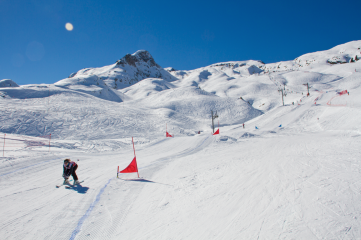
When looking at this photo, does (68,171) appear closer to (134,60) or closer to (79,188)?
(79,188)

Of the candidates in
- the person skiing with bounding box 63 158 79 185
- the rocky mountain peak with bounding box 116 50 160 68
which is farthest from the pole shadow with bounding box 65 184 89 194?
the rocky mountain peak with bounding box 116 50 160 68

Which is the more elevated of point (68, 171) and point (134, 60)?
point (134, 60)

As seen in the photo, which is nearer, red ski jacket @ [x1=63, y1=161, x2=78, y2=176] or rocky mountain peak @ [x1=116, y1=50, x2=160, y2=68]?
red ski jacket @ [x1=63, y1=161, x2=78, y2=176]

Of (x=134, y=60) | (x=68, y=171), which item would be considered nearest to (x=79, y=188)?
(x=68, y=171)

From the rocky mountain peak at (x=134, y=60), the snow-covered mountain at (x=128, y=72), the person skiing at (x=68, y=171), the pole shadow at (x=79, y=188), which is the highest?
the rocky mountain peak at (x=134, y=60)

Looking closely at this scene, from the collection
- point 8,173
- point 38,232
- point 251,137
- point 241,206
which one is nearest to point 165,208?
point 241,206

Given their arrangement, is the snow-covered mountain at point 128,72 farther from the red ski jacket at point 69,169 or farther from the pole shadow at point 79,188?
the pole shadow at point 79,188

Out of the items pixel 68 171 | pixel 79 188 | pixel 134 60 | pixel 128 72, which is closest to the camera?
pixel 79 188

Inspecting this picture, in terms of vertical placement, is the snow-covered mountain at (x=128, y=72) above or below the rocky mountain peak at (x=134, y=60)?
below

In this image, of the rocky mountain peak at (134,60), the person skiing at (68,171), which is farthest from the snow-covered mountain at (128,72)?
the person skiing at (68,171)

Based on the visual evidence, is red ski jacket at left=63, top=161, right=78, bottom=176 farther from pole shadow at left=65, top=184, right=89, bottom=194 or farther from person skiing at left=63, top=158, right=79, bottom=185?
pole shadow at left=65, top=184, right=89, bottom=194

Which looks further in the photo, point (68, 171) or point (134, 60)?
point (134, 60)

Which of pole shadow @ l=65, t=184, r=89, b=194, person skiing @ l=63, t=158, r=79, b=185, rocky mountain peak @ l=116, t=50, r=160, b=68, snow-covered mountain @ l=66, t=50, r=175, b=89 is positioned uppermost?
rocky mountain peak @ l=116, t=50, r=160, b=68

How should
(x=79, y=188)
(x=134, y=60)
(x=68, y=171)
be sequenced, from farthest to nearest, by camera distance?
(x=134, y=60) → (x=68, y=171) → (x=79, y=188)
